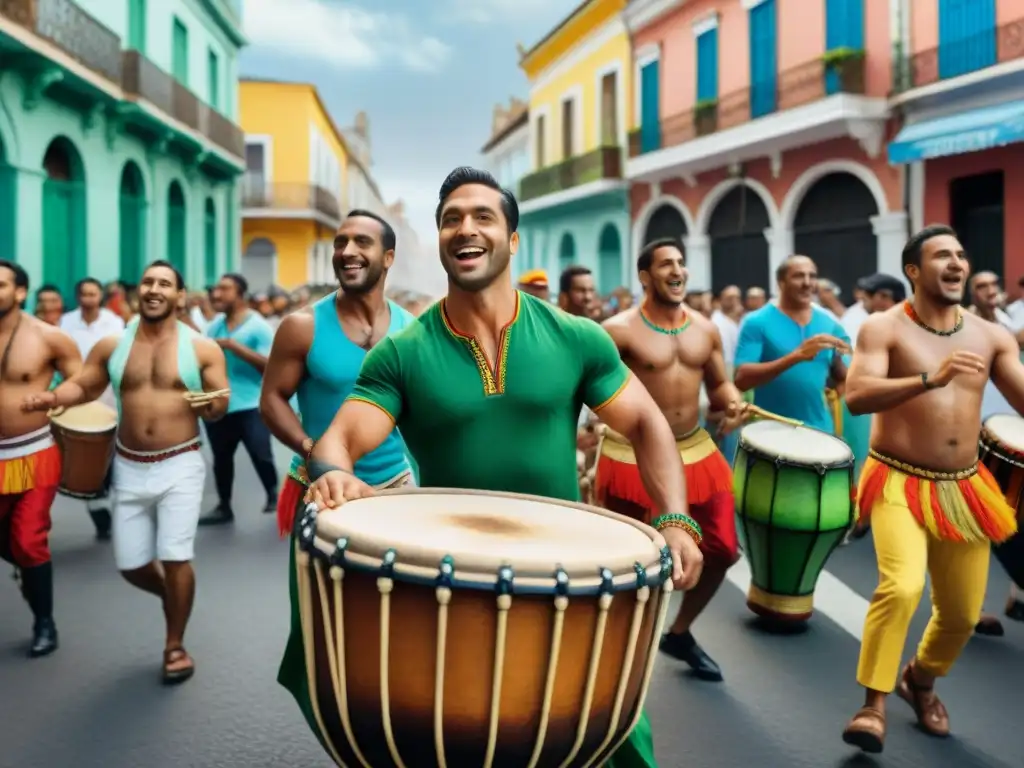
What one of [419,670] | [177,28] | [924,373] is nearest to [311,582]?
[419,670]

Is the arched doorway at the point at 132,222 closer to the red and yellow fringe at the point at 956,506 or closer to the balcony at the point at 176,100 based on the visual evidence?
the balcony at the point at 176,100

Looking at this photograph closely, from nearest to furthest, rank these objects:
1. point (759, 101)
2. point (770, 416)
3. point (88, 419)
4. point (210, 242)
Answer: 1. point (770, 416)
2. point (88, 419)
3. point (759, 101)
4. point (210, 242)

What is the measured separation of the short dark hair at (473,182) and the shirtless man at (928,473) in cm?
194

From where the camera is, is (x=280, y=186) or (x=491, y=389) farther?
(x=280, y=186)

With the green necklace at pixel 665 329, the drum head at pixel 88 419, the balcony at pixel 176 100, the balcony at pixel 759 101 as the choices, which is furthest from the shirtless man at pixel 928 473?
the balcony at pixel 176 100

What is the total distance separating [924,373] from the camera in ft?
13.4

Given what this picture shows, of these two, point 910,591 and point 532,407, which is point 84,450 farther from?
point 910,591

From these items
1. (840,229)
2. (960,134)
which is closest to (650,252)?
(960,134)

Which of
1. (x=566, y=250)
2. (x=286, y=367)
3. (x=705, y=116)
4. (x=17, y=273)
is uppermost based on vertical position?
(x=705, y=116)

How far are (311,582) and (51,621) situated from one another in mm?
3513

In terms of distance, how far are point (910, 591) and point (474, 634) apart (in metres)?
2.43

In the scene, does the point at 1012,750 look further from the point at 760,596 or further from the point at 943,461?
the point at 760,596

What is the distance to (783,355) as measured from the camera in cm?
653

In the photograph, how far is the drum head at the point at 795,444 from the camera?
16.3 ft
